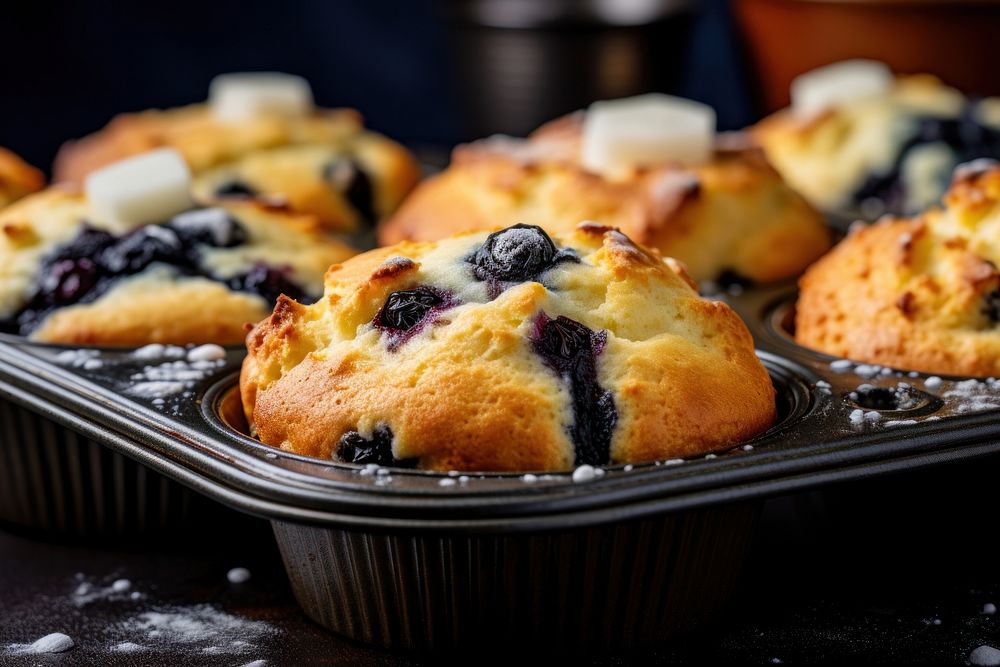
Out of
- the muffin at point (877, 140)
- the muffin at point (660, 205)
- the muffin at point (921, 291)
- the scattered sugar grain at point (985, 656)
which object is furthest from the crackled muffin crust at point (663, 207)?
the scattered sugar grain at point (985, 656)

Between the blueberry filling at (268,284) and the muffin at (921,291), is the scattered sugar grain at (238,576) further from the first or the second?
the muffin at (921,291)

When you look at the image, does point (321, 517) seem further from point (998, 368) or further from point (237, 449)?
point (998, 368)

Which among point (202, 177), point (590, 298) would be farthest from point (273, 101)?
point (590, 298)

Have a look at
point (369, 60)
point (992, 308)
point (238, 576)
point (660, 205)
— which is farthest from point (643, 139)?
point (369, 60)

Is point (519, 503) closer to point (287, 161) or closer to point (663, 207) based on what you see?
point (663, 207)

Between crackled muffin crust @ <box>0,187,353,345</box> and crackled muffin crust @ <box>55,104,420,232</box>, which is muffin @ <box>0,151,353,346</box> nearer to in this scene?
crackled muffin crust @ <box>0,187,353,345</box>

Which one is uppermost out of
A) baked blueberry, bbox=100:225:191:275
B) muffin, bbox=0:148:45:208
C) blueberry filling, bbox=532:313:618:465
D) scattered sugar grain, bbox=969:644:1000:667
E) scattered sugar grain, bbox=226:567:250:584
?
blueberry filling, bbox=532:313:618:465

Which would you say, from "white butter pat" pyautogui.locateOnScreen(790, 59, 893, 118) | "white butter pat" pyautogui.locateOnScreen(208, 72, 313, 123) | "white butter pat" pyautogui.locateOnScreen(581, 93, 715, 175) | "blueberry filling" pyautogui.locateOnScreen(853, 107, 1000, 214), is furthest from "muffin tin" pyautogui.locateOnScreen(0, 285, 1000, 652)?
"white butter pat" pyautogui.locateOnScreen(790, 59, 893, 118)
